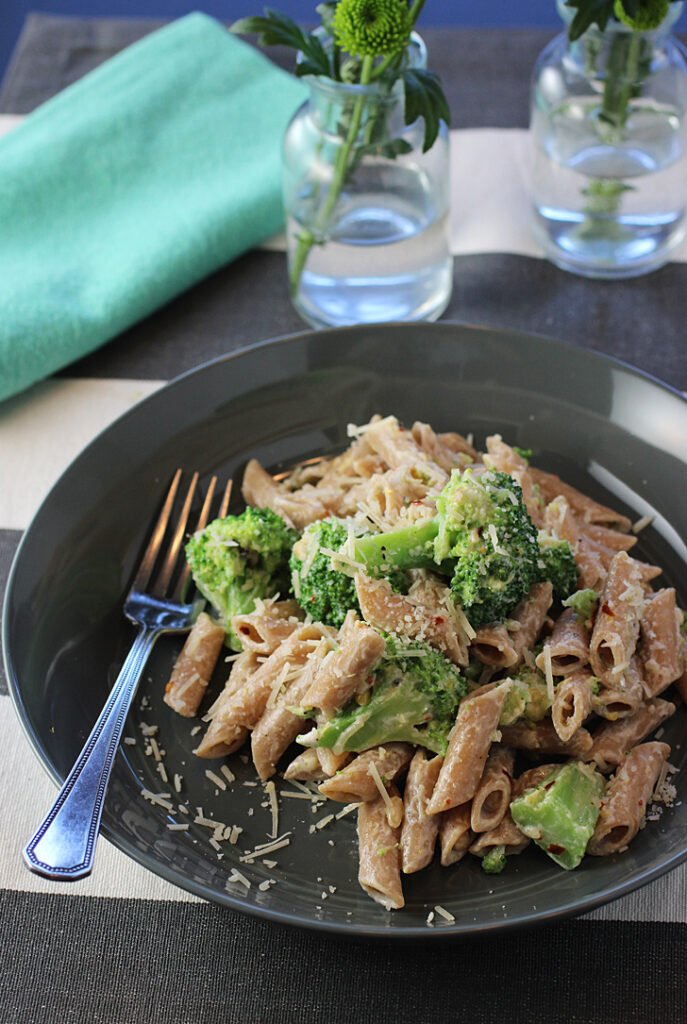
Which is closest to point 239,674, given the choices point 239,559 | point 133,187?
point 239,559

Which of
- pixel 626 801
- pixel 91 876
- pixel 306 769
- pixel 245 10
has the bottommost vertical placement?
pixel 91 876

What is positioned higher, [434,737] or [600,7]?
[600,7]

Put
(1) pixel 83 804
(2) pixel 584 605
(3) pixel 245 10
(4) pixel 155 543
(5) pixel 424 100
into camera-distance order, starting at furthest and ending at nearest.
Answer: (3) pixel 245 10 → (5) pixel 424 100 → (4) pixel 155 543 → (2) pixel 584 605 → (1) pixel 83 804

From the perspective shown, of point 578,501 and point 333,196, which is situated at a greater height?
point 333,196

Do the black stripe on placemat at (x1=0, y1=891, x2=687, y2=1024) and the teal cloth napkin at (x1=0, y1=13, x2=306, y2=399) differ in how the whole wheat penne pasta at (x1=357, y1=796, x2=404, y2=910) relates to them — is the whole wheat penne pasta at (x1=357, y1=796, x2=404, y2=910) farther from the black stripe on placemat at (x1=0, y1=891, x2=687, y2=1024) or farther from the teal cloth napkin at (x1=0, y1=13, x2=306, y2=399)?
the teal cloth napkin at (x1=0, y1=13, x2=306, y2=399)

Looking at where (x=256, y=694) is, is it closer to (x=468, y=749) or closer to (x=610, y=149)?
(x=468, y=749)

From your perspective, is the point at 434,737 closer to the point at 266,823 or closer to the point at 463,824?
A: the point at 463,824

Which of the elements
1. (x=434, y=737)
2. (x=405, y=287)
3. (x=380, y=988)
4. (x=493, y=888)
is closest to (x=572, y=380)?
(x=405, y=287)
